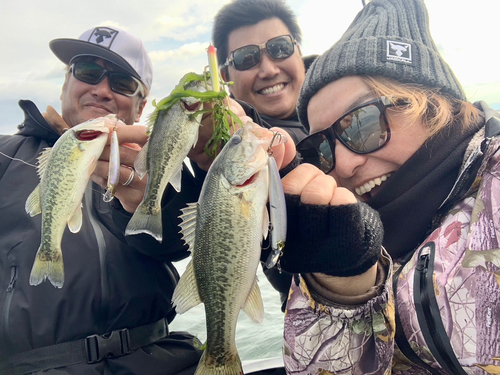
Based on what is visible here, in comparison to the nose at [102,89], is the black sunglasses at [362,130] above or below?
below

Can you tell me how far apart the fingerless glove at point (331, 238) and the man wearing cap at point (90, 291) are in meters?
1.26

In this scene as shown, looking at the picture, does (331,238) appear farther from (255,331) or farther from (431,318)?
(255,331)

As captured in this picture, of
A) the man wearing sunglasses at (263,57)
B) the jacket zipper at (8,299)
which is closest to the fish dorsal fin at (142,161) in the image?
the jacket zipper at (8,299)

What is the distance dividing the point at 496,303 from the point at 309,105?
171cm

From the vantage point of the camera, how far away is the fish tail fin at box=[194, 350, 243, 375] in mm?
1580

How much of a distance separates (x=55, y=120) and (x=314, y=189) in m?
3.38

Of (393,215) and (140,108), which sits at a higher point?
(140,108)

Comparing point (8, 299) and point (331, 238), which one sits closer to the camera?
point (331, 238)

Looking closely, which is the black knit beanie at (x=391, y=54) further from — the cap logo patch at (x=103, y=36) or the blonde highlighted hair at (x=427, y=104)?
the cap logo patch at (x=103, y=36)

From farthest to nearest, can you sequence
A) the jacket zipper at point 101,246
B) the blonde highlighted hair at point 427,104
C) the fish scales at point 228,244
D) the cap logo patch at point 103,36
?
the cap logo patch at point 103,36 < the jacket zipper at point 101,246 < the blonde highlighted hair at point 427,104 < the fish scales at point 228,244

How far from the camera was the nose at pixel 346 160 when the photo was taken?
7.98 feet

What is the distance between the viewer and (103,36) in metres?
4.40

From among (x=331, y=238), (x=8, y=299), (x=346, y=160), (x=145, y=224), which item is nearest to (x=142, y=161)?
(x=145, y=224)

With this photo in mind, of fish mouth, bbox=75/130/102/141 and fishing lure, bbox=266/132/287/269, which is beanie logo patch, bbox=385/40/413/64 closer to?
fishing lure, bbox=266/132/287/269
